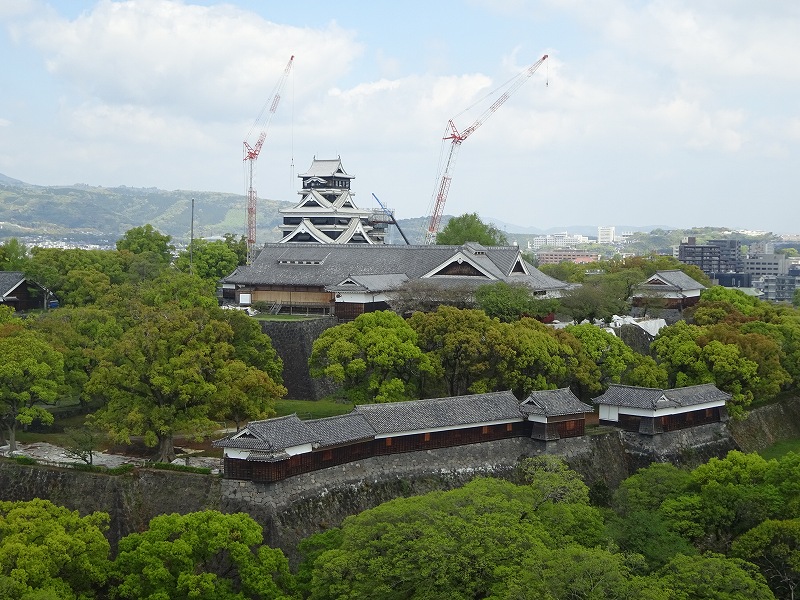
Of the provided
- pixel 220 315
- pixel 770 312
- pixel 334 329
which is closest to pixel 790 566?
pixel 334 329

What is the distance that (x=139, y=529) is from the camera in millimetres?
26219

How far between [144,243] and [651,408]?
32.5 m

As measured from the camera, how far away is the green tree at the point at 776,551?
24.2 meters

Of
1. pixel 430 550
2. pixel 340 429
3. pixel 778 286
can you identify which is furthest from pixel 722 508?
pixel 778 286

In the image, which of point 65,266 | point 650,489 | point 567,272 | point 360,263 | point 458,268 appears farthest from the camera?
point 567,272

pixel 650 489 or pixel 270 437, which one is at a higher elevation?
pixel 270 437

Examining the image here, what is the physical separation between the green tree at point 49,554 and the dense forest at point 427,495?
0.05 meters

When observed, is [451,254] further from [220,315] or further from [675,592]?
[675,592]

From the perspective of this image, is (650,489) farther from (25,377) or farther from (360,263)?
(360,263)

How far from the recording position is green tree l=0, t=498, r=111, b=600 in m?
21.1

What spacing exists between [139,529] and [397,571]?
8.31m

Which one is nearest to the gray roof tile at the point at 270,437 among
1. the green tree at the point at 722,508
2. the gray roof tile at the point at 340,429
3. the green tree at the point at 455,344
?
the gray roof tile at the point at 340,429

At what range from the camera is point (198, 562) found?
23.1 meters

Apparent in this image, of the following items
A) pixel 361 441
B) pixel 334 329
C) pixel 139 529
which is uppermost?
pixel 334 329
